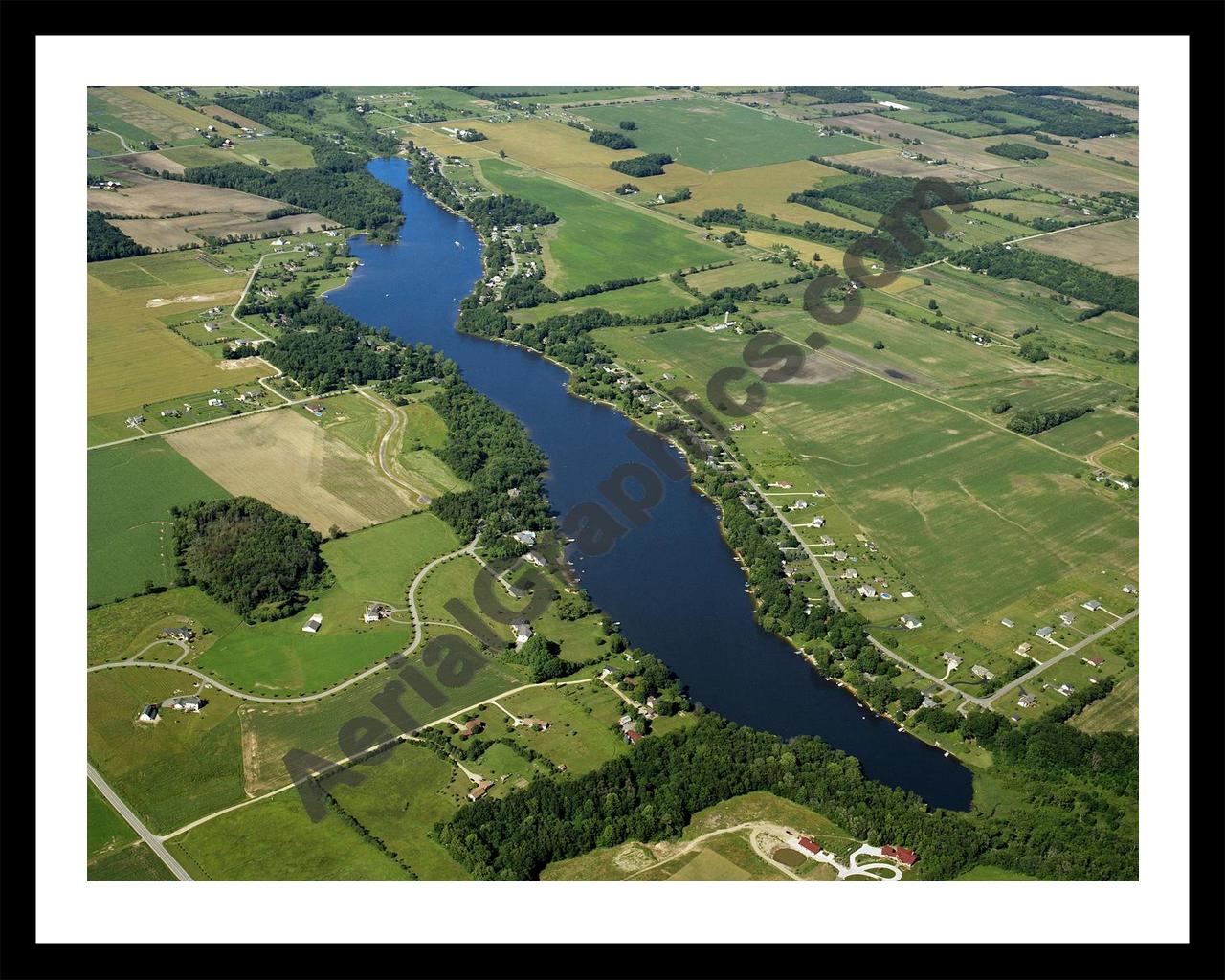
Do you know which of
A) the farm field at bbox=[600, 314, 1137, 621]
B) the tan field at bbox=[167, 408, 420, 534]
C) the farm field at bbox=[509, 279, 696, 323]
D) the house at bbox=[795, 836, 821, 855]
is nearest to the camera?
the house at bbox=[795, 836, 821, 855]

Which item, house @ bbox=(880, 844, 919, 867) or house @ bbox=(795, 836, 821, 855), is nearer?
house @ bbox=(880, 844, 919, 867)

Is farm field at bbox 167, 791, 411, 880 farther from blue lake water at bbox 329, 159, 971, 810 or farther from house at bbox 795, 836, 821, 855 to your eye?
blue lake water at bbox 329, 159, 971, 810

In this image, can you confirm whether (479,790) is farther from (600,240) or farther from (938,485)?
(600,240)

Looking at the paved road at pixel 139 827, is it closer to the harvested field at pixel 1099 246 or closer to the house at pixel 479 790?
the house at pixel 479 790

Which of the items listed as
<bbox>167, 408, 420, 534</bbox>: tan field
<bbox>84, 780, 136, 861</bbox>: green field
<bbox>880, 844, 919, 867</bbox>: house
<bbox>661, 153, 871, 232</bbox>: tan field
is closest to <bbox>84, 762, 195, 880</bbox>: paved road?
<bbox>84, 780, 136, 861</bbox>: green field

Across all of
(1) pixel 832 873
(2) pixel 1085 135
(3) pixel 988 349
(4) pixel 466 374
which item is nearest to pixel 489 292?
(4) pixel 466 374

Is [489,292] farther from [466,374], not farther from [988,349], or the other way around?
[988,349]

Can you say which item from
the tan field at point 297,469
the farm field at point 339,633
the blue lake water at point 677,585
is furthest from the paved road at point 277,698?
the tan field at point 297,469
